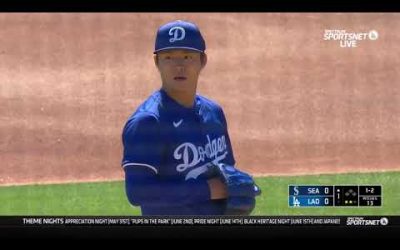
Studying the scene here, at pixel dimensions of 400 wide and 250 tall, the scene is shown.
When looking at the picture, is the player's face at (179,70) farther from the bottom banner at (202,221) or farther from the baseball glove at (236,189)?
the bottom banner at (202,221)

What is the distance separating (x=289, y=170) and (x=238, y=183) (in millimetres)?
508

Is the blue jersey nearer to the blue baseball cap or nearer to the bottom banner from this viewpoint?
the bottom banner

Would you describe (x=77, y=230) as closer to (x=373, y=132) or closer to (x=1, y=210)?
(x=1, y=210)

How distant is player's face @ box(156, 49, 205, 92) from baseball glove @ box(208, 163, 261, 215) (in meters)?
0.81

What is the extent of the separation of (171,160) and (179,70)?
2.76 feet

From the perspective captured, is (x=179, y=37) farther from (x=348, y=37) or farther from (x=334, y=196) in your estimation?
(x=334, y=196)

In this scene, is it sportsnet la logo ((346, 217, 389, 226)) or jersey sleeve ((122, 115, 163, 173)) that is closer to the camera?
jersey sleeve ((122, 115, 163, 173))

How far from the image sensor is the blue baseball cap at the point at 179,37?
2081 centimetres

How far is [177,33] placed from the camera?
20.8 m

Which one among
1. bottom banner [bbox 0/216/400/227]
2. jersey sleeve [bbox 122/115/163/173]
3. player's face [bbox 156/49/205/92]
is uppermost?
player's face [bbox 156/49/205/92]

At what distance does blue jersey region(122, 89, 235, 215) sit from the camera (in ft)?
68.0

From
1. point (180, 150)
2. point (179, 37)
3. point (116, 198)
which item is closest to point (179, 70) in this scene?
point (179, 37)

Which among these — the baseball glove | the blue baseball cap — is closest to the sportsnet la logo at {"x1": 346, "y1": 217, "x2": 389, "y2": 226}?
the baseball glove

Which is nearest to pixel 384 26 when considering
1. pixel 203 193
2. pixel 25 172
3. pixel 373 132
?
pixel 373 132
